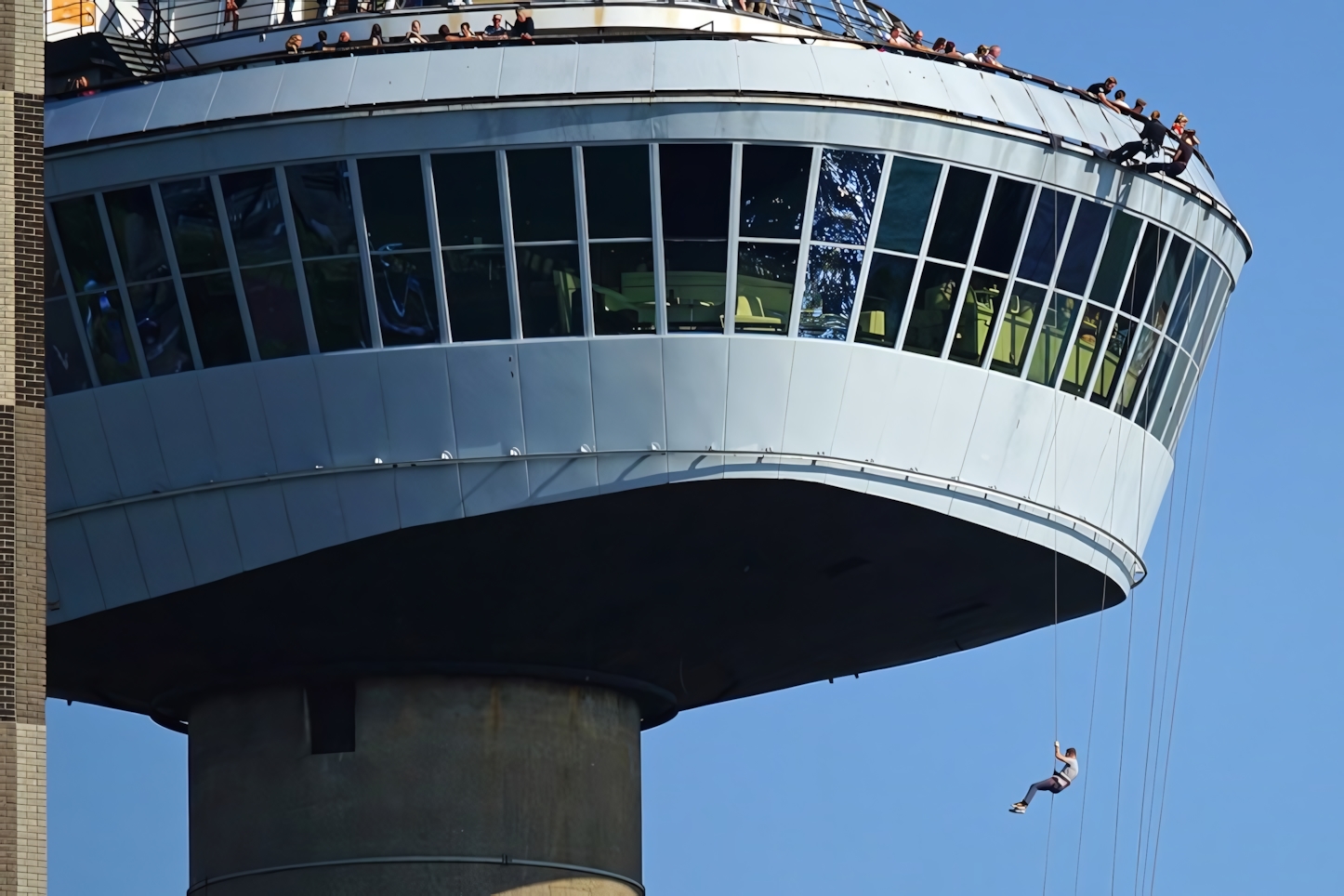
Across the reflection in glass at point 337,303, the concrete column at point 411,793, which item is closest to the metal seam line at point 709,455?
the reflection in glass at point 337,303

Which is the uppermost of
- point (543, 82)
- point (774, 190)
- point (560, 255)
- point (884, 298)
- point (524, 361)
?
point (543, 82)

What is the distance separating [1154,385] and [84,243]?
17.5 metres

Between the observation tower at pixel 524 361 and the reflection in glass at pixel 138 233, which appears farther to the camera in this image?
the reflection in glass at pixel 138 233

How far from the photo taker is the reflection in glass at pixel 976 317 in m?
46.3

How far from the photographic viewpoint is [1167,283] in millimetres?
48656

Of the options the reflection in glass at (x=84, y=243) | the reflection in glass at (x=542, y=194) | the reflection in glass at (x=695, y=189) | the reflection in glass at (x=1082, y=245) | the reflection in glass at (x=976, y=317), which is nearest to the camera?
the reflection in glass at (x=542, y=194)

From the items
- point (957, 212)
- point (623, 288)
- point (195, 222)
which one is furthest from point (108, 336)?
point (957, 212)

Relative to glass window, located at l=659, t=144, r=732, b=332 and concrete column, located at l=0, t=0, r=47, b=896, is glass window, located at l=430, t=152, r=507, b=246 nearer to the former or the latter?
glass window, located at l=659, t=144, r=732, b=332

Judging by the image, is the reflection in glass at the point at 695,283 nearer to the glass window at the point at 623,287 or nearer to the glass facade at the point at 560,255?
the glass facade at the point at 560,255

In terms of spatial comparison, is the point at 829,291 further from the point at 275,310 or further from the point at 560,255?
the point at 275,310

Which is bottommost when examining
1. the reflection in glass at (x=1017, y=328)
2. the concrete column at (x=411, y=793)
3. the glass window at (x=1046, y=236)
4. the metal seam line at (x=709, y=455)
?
the concrete column at (x=411, y=793)

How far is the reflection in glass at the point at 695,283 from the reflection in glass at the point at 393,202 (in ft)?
12.2

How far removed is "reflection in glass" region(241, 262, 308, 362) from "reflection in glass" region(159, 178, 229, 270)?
580mm

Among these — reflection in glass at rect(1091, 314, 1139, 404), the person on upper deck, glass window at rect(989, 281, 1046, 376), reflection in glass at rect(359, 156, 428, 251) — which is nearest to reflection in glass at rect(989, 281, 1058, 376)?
glass window at rect(989, 281, 1046, 376)
